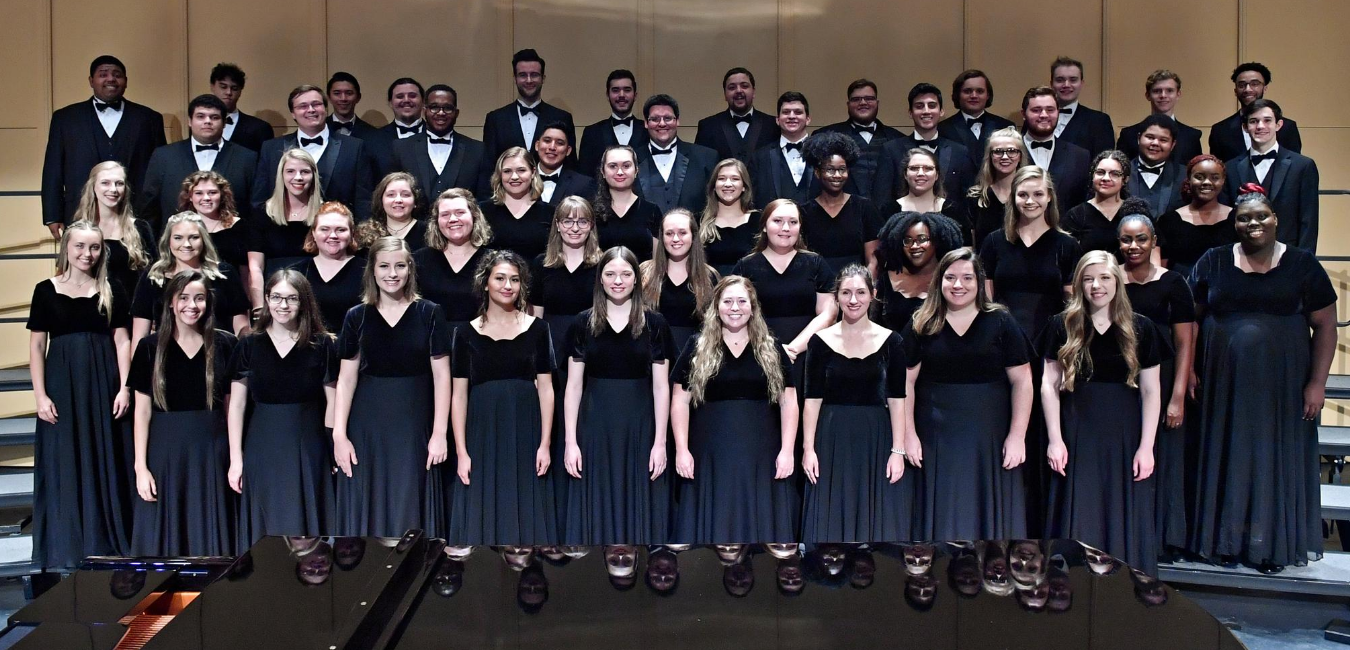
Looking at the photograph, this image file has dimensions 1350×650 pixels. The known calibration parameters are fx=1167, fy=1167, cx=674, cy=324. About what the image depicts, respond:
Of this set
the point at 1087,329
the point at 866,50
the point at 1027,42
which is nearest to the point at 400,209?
the point at 1087,329

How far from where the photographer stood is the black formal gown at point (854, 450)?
12.2 ft

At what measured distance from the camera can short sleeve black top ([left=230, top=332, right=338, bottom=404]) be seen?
386 centimetres

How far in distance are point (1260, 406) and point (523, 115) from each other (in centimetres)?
339

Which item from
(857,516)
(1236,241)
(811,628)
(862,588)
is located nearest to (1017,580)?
(862,588)

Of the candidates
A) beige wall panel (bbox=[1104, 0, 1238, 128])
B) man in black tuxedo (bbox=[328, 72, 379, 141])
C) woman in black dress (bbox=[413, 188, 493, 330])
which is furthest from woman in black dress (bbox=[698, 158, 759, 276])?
beige wall panel (bbox=[1104, 0, 1238, 128])

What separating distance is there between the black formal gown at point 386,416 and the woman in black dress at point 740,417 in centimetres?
84

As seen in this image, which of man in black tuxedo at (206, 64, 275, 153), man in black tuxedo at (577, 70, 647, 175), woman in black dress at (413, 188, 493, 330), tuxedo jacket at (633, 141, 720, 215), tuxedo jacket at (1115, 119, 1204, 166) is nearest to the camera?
woman in black dress at (413, 188, 493, 330)

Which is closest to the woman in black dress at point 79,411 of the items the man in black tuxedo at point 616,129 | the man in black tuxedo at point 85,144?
the man in black tuxedo at point 85,144

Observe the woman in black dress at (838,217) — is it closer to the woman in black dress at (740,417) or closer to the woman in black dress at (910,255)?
the woman in black dress at (910,255)

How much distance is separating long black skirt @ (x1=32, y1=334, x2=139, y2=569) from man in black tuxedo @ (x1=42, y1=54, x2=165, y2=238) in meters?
1.48

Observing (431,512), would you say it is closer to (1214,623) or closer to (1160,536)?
(1160,536)

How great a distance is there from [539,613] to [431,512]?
7.26 feet

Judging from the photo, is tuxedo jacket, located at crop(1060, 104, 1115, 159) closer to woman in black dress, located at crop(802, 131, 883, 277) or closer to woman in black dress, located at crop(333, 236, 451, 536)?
woman in black dress, located at crop(802, 131, 883, 277)

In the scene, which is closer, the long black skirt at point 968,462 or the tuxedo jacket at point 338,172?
the long black skirt at point 968,462
